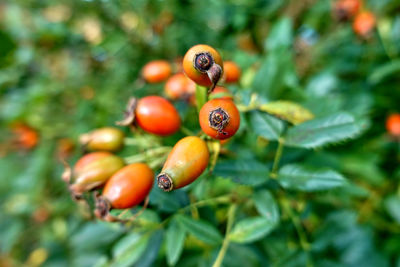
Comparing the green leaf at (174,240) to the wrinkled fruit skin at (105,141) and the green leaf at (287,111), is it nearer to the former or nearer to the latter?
the wrinkled fruit skin at (105,141)

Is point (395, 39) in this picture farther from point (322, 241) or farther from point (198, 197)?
point (198, 197)

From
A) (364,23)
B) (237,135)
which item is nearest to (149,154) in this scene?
(237,135)

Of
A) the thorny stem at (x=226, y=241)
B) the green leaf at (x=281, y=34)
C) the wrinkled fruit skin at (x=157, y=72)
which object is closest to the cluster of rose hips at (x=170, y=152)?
the thorny stem at (x=226, y=241)

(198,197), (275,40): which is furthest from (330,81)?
(198,197)

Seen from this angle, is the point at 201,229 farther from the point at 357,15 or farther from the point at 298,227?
the point at 357,15

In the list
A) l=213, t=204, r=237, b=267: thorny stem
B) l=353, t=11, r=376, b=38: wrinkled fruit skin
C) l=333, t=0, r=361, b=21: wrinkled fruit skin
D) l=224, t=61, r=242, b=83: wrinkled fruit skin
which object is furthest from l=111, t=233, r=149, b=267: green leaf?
l=333, t=0, r=361, b=21: wrinkled fruit skin

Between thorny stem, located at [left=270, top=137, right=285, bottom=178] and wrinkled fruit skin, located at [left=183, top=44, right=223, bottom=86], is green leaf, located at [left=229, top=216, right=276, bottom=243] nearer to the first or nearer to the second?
thorny stem, located at [left=270, top=137, right=285, bottom=178]
